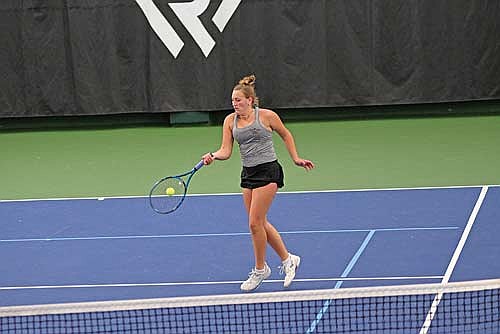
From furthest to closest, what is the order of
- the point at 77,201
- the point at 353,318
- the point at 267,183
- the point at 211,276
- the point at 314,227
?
the point at 77,201
the point at 314,227
the point at 211,276
the point at 267,183
the point at 353,318

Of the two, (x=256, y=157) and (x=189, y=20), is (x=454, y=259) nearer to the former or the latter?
(x=256, y=157)

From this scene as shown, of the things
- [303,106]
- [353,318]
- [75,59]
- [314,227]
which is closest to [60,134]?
[75,59]

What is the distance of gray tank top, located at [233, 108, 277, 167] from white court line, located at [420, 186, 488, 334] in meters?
1.54

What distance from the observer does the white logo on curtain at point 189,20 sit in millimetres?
14148

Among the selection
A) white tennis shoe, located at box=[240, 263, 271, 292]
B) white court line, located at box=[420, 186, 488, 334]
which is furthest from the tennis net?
white tennis shoe, located at box=[240, 263, 271, 292]

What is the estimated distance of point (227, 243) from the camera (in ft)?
26.7

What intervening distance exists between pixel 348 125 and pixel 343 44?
121 cm

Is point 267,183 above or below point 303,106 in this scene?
above

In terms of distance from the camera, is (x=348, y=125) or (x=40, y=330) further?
(x=348, y=125)

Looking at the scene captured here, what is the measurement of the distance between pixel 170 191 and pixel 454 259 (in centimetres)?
226

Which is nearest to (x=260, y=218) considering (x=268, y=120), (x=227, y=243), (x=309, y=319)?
(x=268, y=120)

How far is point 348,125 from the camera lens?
46.6 ft

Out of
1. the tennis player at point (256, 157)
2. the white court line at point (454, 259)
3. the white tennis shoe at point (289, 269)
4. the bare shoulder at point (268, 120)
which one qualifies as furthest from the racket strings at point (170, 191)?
the white court line at point (454, 259)

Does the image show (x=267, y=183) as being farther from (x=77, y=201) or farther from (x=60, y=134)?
(x=60, y=134)
